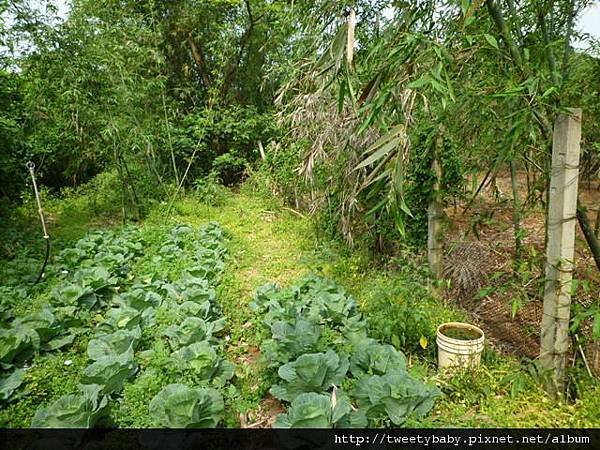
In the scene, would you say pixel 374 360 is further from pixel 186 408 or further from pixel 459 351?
pixel 186 408

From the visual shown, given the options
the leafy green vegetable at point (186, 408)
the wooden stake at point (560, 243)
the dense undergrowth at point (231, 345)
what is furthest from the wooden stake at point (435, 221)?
the leafy green vegetable at point (186, 408)

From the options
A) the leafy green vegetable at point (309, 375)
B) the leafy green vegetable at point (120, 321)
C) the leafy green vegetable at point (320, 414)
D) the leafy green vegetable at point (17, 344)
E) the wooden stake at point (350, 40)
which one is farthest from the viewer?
the leafy green vegetable at point (120, 321)

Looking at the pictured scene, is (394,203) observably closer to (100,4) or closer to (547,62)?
(547,62)

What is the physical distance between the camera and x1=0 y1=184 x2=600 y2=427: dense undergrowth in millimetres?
1782

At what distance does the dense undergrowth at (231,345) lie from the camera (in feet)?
5.85

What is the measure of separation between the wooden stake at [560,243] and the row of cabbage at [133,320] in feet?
5.20

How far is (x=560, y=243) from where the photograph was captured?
173 cm

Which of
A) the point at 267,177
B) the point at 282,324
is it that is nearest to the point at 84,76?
the point at 267,177

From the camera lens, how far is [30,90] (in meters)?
4.81

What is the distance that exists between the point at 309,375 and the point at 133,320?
4.32ft

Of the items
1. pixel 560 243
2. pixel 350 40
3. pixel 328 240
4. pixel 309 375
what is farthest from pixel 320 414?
pixel 328 240

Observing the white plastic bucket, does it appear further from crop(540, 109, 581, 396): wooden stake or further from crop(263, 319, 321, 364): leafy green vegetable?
crop(263, 319, 321, 364): leafy green vegetable

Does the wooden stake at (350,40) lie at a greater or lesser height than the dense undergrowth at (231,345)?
greater

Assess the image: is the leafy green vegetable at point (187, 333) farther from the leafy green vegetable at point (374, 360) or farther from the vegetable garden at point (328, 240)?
the leafy green vegetable at point (374, 360)
